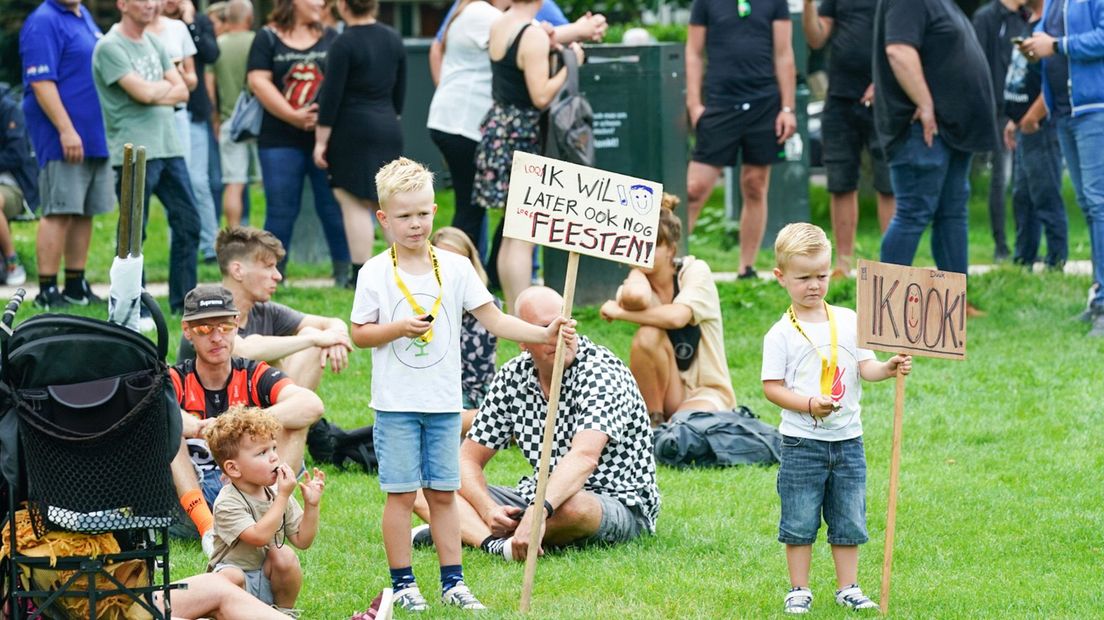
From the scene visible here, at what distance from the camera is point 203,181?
41.7 feet

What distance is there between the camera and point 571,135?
9.67m

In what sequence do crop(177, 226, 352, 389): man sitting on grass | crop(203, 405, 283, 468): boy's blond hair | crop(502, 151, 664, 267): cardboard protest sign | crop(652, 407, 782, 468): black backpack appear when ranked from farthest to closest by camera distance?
crop(652, 407, 782, 468): black backpack → crop(177, 226, 352, 389): man sitting on grass → crop(502, 151, 664, 267): cardboard protest sign → crop(203, 405, 283, 468): boy's blond hair

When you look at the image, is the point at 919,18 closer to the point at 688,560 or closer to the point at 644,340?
the point at 644,340

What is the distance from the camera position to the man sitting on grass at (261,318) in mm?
6938

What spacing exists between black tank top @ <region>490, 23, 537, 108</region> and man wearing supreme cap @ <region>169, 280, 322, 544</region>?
3.50 metres

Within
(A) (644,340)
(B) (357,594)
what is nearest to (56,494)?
(B) (357,594)

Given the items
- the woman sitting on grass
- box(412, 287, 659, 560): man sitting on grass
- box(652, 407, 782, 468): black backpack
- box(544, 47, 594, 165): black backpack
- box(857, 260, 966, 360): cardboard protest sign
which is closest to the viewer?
box(857, 260, 966, 360): cardboard protest sign

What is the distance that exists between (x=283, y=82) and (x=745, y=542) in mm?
5938

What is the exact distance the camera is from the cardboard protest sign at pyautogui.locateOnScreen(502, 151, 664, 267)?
220 inches

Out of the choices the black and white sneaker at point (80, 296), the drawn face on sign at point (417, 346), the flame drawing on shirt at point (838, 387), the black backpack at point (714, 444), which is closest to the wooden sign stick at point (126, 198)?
the drawn face on sign at point (417, 346)

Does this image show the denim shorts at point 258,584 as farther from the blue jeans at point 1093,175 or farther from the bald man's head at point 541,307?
the blue jeans at point 1093,175

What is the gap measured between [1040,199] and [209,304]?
7.61 m

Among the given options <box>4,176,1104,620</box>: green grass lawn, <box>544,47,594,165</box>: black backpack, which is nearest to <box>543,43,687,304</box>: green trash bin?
<box>544,47,594,165</box>: black backpack

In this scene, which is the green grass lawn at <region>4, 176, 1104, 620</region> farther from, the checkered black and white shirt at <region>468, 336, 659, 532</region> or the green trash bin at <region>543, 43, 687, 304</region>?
the green trash bin at <region>543, 43, 687, 304</region>
